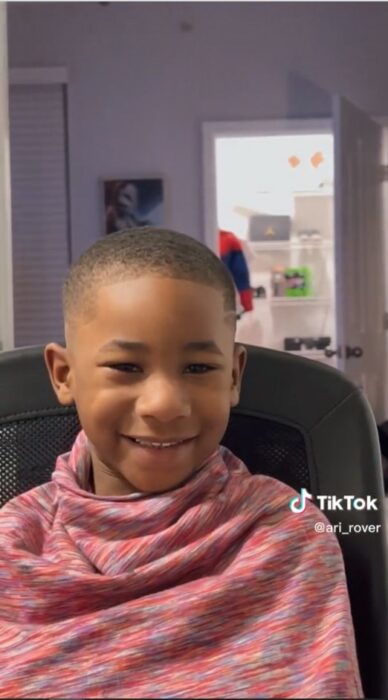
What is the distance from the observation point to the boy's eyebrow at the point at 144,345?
0.58m

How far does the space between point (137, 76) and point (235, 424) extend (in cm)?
262

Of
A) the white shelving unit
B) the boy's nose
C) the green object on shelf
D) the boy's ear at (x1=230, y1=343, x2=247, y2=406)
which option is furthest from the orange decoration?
the boy's nose

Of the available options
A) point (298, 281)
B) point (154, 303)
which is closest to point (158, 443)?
point (154, 303)

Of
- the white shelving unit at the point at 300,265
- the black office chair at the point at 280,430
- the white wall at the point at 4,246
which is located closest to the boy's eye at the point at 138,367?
the black office chair at the point at 280,430

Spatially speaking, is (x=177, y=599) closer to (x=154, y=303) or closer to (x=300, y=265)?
(x=154, y=303)

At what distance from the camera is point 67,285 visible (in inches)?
25.3

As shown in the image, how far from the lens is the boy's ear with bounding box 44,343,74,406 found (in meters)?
0.65

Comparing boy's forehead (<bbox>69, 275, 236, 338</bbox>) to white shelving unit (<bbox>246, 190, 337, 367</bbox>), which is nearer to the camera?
boy's forehead (<bbox>69, 275, 236, 338</bbox>)

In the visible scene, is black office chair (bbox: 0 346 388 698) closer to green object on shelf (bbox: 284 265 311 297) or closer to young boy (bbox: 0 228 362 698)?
young boy (bbox: 0 228 362 698)

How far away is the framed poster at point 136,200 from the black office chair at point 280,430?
7.78ft

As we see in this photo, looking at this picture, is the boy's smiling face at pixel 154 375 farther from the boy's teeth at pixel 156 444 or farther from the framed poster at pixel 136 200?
the framed poster at pixel 136 200

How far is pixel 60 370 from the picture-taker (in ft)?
2.17

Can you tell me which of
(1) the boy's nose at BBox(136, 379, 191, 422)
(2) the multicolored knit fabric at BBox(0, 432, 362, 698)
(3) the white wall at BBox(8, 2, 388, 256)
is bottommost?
(2) the multicolored knit fabric at BBox(0, 432, 362, 698)

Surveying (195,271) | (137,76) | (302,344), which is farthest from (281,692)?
(137,76)
